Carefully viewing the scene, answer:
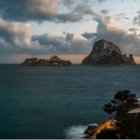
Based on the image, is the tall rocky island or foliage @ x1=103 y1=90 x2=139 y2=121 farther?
the tall rocky island

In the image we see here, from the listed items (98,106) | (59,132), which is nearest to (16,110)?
(98,106)

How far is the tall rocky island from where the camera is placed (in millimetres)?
74500

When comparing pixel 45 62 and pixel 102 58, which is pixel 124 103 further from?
pixel 45 62

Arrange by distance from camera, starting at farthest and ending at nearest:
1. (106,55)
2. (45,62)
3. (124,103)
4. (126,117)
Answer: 1. (45,62)
2. (106,55)
3. (124,103)
4. (126,117)

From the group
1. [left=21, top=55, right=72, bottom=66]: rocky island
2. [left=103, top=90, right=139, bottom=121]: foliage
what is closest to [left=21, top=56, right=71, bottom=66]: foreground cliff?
[left=21, top=55, right=72, bottom=66]: rocky island

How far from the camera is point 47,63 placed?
115 m

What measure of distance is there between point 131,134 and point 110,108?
5023 millimetres

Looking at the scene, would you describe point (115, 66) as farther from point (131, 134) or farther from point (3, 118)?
point (131, 134)

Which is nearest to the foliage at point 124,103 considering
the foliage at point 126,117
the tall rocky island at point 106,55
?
the foliage at point 126,117

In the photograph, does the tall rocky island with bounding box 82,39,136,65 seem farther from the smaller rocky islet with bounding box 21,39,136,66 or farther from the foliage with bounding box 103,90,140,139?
the foliage with bounding box 103,90,140,139

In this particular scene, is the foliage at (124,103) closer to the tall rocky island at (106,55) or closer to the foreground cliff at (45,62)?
the tall rocky island at (106,55)

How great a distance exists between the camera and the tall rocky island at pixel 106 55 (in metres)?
74.5

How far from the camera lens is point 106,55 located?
85.8 meters

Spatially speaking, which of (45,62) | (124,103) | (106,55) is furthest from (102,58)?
(124,103)
